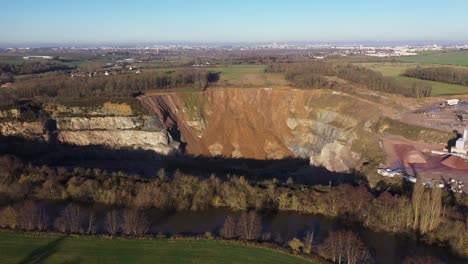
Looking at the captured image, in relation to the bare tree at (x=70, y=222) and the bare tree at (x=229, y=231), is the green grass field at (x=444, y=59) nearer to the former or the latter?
the bare tree at (x=229, y=231)

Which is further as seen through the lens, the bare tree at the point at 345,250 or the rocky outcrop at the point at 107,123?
the rocky outcrop at the point at 107,123

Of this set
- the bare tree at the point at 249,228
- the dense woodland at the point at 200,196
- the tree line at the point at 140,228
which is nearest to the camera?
the tree line at the point at 140,228

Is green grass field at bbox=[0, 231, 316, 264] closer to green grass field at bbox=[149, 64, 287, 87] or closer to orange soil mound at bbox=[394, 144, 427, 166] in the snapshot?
orange soil mound at bbox=[394, 144, 427, 166]

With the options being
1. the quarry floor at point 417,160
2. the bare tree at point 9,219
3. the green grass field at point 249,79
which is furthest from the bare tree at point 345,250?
the green grass field at point 249,79

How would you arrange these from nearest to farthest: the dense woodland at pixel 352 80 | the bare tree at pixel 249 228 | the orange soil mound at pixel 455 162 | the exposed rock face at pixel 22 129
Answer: the bare tree at pixel 249 228 → the orange soil mound at pixel 455 162 → the exposed rock face at pixel 22 129 → the dense woodland at pixel 352 80

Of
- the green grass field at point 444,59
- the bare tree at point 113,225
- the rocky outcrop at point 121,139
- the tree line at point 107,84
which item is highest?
the green grass field at point 444,59

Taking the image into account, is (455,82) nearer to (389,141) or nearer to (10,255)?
(389,141)

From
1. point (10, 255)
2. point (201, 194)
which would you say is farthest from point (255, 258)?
point (10, 255)
